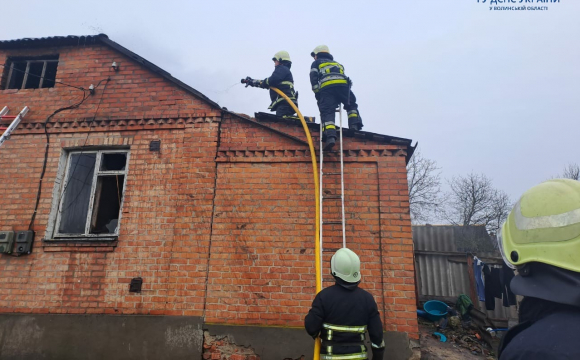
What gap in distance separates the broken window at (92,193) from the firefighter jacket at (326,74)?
3335mm

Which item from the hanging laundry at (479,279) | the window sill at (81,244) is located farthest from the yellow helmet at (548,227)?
the hanging laundry at (479,279)

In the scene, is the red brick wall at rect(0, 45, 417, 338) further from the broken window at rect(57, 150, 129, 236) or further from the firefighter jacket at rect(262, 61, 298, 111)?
the firefighter jacket at rect(262, 61, 298, 111)

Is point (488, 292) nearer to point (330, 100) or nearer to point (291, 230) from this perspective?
point (291, 230)

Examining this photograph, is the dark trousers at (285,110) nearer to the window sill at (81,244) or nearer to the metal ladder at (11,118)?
the window sill at (81,244)

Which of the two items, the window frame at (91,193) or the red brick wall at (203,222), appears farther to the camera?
the window frame at (91,193)

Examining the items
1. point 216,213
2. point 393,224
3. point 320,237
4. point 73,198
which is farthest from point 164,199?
point 393,224

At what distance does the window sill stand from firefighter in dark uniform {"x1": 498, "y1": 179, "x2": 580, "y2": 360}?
5150 mm

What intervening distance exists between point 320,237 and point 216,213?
1620 millimetres

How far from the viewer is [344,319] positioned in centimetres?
303

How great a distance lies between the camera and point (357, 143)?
16.5 ft

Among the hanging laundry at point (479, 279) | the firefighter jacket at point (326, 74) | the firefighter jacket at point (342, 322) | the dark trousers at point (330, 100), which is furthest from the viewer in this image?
the hanging laundry at point (479, 279)

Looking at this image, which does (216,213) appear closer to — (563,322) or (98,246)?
(98,246)

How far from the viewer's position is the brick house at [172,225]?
4516 mm

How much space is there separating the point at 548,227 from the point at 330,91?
430cm
